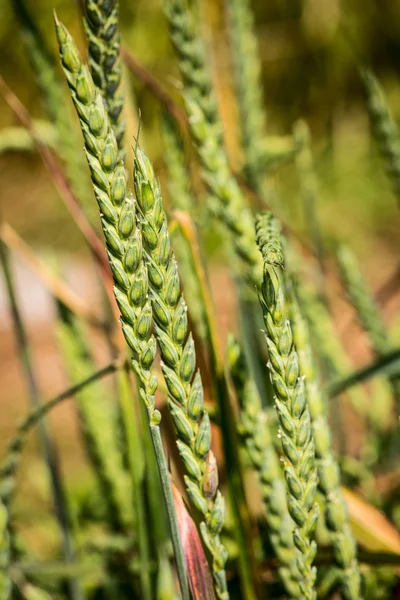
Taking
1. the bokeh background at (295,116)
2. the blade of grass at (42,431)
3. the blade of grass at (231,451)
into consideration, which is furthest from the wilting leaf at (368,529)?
the bokeh background at (295,116)

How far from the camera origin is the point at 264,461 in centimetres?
33

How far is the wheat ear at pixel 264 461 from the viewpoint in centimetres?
32

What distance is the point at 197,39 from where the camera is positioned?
378mm

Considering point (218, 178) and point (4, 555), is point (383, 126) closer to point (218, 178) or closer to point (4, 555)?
point (218, 178)

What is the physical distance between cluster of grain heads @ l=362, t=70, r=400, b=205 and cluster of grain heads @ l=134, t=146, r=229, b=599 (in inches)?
9.2

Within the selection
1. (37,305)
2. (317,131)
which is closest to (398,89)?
(317,131)

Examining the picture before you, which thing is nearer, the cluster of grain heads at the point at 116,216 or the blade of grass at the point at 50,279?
the cluster of grain heads at the point at 116,216

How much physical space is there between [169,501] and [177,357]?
0.05m

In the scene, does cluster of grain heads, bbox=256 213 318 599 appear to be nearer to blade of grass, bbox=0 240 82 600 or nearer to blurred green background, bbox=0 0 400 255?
blade of grass, bbox=0 240 82 600

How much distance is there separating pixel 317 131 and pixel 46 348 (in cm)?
140

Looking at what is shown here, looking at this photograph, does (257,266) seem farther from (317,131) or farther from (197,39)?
(317,131)

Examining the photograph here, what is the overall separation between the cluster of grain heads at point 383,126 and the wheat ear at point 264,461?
0.18 metres

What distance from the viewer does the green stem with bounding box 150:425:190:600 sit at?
243 mm

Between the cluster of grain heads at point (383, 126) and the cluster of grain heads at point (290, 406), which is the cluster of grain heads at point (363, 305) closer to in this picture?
the cluster of grain heads at point (383, 126)
